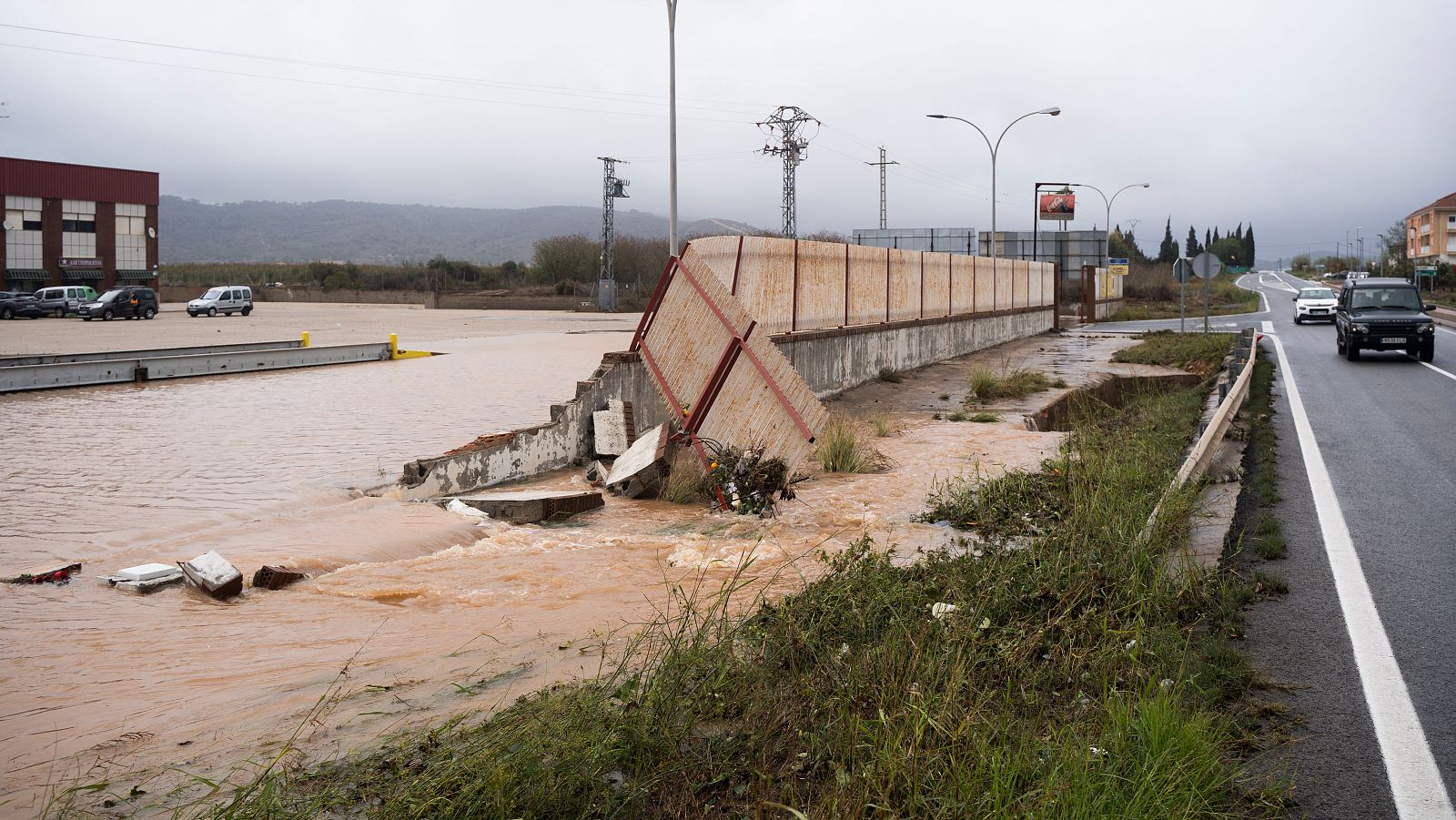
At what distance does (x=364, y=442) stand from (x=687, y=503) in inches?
215

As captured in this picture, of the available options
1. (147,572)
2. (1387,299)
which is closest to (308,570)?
(147,572)

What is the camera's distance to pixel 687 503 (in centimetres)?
1034

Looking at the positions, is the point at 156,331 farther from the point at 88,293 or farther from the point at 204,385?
the point at 204,385

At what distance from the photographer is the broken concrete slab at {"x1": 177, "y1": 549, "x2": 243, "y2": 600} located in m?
Answer: 6.95

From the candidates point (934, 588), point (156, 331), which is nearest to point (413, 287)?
point (156, 331)

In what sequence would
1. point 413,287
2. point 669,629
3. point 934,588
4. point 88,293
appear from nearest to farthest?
point 669,629 < point 934,588 < point 88,293 < point 413,287

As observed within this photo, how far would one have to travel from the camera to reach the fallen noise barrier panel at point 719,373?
10.6m

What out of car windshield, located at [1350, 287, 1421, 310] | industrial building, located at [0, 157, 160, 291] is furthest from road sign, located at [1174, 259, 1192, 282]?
industrial building, located at [0, 157, 160, 291]

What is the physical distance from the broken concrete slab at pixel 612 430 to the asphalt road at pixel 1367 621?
6.61 meters

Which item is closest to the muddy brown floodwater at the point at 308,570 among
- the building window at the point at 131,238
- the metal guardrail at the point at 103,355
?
the metal guardrail at the point at 103,355

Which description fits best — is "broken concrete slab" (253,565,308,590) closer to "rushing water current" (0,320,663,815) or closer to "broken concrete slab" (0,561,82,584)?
"rushing water current" (0,320,663,815)

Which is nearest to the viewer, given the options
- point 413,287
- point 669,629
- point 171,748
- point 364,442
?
point 171,748

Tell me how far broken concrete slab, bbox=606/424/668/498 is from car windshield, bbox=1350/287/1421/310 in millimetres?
23094

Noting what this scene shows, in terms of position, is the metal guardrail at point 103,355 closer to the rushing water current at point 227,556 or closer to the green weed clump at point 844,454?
the rushing water current at point 227,556
